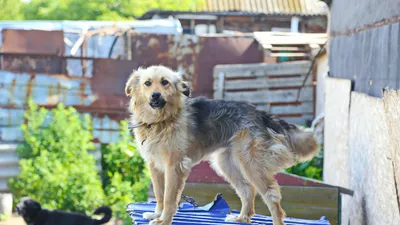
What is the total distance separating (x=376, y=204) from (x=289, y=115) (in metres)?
8.95

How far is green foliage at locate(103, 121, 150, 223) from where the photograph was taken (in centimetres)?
1390

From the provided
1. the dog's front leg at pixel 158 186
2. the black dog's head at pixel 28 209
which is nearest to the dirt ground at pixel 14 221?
the black dog's head at pixel 28 209

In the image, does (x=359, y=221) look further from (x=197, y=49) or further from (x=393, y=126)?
(x=197, y=49)

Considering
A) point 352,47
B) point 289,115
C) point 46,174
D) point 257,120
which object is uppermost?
point 352,47

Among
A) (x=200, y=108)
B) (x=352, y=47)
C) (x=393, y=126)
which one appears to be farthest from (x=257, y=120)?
(x=352, y=47)

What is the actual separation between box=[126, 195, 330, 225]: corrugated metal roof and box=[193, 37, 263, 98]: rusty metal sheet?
8.31 m

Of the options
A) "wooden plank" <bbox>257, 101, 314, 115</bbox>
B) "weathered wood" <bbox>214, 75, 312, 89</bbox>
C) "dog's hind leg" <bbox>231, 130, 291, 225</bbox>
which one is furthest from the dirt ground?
"dog's hind leg" <bbox>231, 130, 291, 225</bbox>

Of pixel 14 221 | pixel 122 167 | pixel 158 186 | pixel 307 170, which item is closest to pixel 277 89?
pixel 307 170

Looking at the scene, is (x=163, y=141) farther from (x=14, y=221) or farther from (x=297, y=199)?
(x=14, y=221)

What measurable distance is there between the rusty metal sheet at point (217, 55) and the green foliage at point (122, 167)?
69.8 inches

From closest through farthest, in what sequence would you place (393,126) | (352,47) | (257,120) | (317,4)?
(393,126) → (257,120) → (352,47) → (317,4)

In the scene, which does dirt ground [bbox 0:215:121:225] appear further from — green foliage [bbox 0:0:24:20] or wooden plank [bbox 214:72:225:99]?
green foliage [bbox 0:0:24:20]

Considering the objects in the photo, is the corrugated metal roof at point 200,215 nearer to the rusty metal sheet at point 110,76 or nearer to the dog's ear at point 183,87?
the dog's ear at point 183,87

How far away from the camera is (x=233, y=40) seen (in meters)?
15.6
